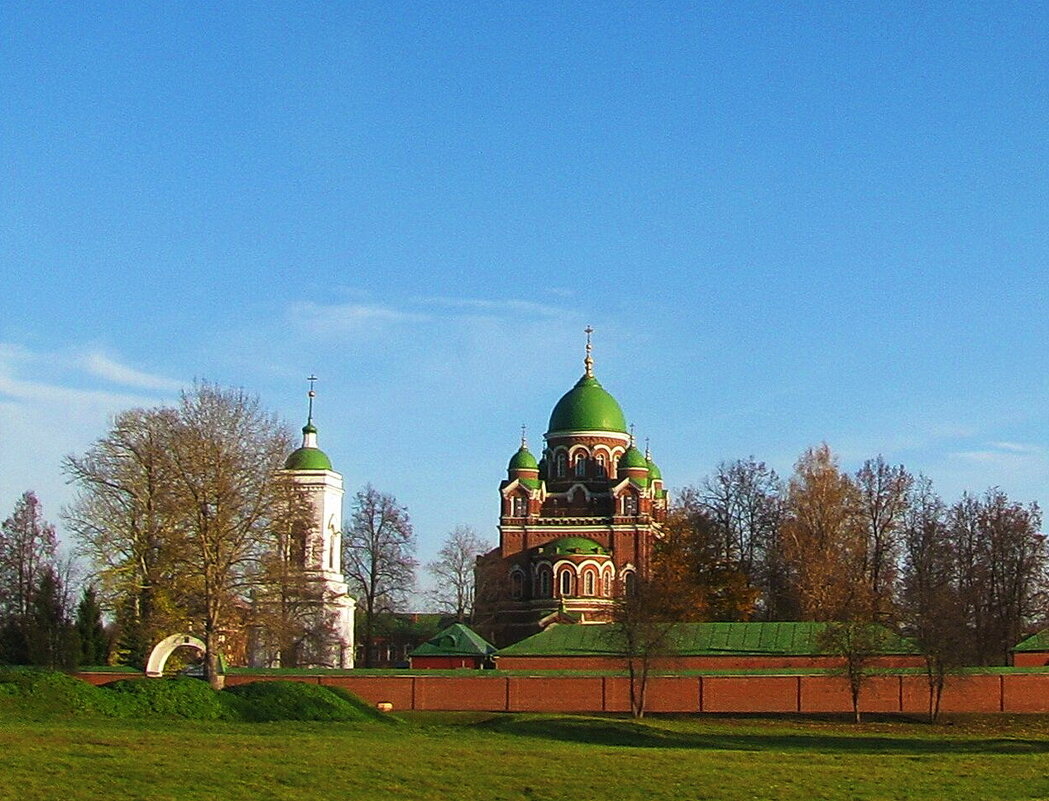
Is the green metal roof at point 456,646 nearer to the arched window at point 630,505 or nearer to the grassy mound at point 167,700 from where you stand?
the arched window at point 630,505

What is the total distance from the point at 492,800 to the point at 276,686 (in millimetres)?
13954

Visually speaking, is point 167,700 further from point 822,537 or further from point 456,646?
point 822,537

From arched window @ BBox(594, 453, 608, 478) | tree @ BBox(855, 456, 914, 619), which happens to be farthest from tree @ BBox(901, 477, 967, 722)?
arched window @ BBox(594, 453, 608, 478)

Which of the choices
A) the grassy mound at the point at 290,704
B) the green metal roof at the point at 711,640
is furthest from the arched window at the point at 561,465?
the grassy mound at the point at 290,704

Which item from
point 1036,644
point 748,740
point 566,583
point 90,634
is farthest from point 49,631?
point 1036,644

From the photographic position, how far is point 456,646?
2072 inches

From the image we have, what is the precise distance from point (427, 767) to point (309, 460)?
41.1 meters

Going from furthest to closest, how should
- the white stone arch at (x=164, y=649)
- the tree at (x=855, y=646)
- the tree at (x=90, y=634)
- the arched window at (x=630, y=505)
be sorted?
the arched window at (x=630, y=505) < the tree at (x=90, y=634) < the tree at (x=855, y=646) < the white stone arch at (x=164, y=649)

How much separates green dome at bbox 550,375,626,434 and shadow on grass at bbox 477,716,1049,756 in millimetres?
39060

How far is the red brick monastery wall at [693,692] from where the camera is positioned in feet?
142

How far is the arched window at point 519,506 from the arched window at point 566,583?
431cm

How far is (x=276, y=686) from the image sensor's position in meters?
30.7

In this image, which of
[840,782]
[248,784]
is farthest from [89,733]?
[840,782]

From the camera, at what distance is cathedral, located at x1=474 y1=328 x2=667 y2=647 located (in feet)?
230
